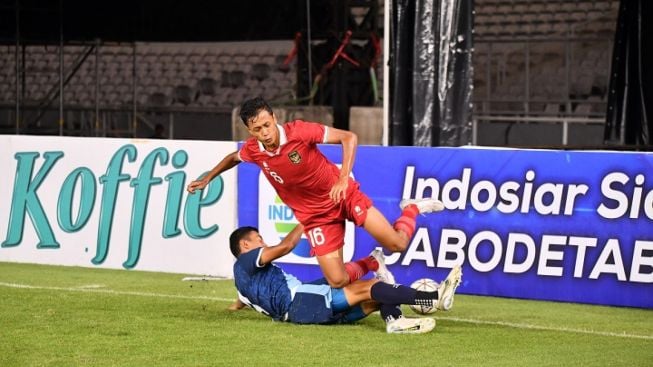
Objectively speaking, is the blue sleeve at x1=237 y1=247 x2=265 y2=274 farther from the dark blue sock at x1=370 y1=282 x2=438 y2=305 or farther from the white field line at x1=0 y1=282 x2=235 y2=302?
the white field line at x1=0 y1=282 x2=235 y2=302

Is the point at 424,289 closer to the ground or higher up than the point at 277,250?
closer to the ground

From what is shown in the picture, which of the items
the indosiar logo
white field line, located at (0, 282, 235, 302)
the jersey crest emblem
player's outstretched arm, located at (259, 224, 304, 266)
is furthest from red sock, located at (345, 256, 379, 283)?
the indosiar logo

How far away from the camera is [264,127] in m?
9.38

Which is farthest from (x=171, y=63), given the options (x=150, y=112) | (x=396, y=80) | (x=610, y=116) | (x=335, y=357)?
(x=335, y=357)

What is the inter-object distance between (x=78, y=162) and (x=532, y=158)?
16.9 ft

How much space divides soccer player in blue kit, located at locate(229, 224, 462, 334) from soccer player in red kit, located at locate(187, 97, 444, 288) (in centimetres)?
15

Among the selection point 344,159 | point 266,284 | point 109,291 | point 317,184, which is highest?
point 344,159

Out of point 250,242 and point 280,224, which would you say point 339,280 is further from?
point 280,224

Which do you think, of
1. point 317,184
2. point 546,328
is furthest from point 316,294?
point 546,328

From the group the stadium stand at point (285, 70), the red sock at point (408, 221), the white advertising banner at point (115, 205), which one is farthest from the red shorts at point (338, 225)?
the stadium stand at point (285, 70)

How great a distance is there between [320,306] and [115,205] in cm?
484

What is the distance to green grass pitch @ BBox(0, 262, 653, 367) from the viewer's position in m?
8.18

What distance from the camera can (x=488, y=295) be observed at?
11914 millimetres

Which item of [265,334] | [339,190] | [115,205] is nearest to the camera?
[339,190]
